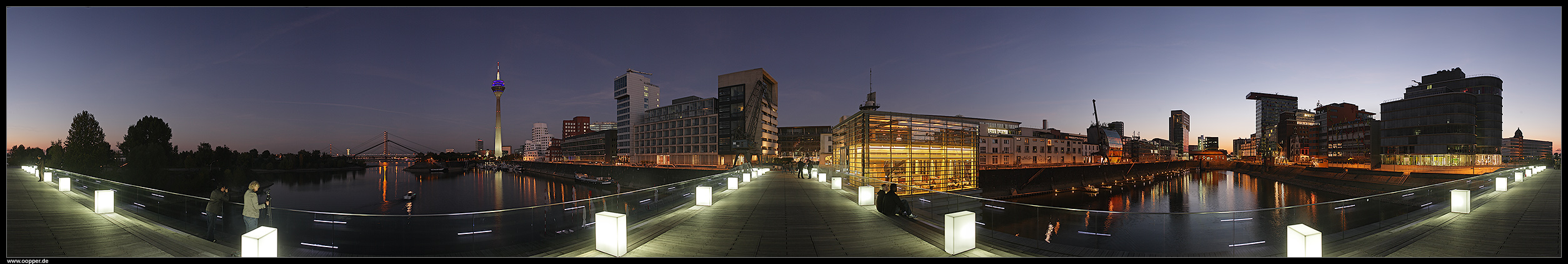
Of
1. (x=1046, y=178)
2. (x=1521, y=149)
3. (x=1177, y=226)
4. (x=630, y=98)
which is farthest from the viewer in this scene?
(x=630, y=98)

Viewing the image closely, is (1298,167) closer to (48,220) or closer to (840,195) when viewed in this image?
(840,195)

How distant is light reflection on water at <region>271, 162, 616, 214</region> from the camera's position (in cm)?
4706

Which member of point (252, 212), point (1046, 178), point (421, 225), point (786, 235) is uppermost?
point (252, 212)

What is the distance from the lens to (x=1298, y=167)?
70562 mm

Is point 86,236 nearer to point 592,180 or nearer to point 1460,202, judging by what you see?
point 1460,202

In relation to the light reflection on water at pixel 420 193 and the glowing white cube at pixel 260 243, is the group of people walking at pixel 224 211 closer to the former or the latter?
the glowing white cube at pixel 260 243

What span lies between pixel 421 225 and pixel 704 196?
582cm

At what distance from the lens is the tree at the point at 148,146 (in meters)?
41.2

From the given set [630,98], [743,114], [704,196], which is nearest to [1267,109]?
[743,114]

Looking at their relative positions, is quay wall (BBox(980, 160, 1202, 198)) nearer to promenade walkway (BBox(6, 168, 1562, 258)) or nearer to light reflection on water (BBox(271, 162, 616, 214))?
promenade walkway (BBox(6, 168, 1562, 258))

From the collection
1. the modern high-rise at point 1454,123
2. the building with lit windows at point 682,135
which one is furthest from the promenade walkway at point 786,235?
the building with lit windows at point 682,135

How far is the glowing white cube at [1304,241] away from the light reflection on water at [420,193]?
118 feet

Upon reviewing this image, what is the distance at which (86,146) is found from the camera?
41062 mm

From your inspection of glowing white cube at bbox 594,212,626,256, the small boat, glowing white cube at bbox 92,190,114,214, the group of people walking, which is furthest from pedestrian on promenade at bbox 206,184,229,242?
the small boat
